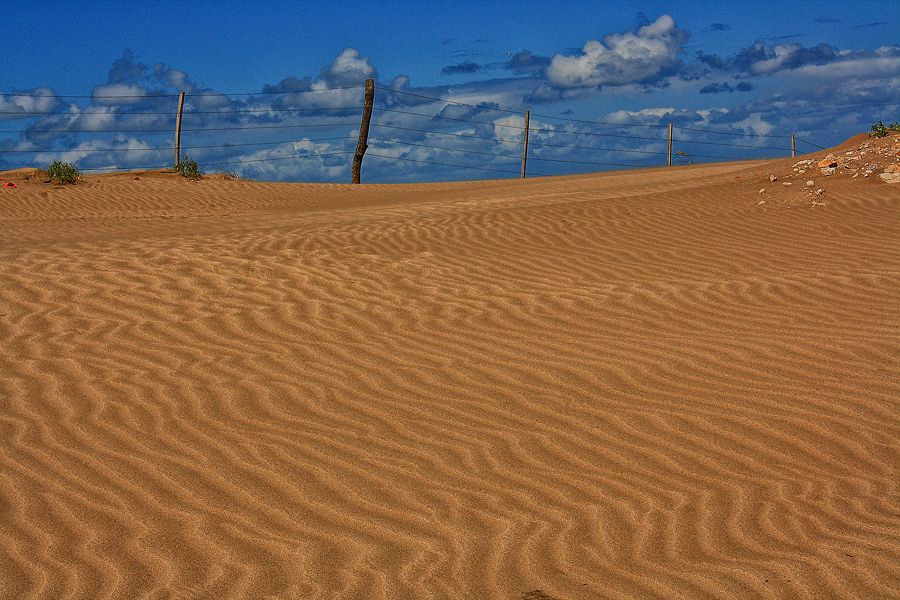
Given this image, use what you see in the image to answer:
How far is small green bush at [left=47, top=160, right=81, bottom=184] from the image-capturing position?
20016mm

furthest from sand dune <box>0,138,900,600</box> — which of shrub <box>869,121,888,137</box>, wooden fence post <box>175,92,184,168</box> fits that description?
wooden fence post <box>175,92,184,168</box>

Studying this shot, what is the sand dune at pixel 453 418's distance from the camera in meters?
3.46

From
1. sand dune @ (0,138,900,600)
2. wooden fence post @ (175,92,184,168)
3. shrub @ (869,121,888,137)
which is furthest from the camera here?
wooden fence post @ (175,92,184,168)

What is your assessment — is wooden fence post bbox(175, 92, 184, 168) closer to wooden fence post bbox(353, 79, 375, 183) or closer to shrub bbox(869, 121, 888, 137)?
wooden fence post bbox(353, 79, 375, 183)

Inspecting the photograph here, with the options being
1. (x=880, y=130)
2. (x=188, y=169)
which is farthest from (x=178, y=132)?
(x=880, y=130)

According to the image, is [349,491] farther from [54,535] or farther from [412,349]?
[412,349]

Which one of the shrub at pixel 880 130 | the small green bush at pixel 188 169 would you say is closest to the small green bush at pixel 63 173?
the small green bush at pixel 188 169

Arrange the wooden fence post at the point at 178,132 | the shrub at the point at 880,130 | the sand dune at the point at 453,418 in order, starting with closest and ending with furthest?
the sand dune at the point at 453,418
the shrub at the point at 880,130
the wooden fence post at the point at 178,132

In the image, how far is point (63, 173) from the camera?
20.1m

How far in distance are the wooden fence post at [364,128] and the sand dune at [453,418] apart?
1482cm

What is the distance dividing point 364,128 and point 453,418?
66.9ft

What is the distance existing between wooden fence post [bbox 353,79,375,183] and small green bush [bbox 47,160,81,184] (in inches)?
291

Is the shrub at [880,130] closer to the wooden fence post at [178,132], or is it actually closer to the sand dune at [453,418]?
the sand dune at [453,418]

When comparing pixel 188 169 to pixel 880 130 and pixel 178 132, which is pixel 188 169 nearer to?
pixel 178 132
